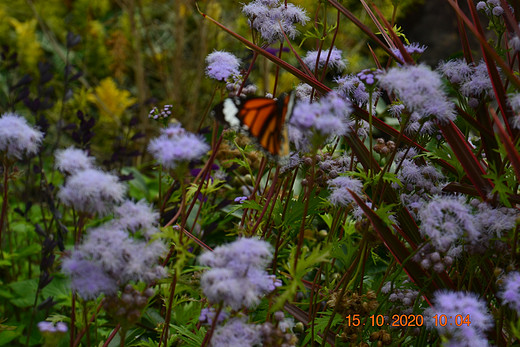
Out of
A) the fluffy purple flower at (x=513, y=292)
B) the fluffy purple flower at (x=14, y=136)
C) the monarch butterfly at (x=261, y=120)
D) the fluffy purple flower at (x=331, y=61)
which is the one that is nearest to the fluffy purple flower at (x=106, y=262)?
the fluffy purple flower at (x=14, y=136)

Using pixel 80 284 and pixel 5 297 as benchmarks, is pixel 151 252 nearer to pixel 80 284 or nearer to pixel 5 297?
pixel 80 284

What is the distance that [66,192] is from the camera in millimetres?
814

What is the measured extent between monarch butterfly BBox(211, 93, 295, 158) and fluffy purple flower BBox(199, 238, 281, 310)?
0.31m

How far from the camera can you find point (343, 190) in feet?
3.66

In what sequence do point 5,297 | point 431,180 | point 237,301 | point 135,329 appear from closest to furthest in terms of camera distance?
point 237,301 → point 431,180 → point 135,329 → point 5,297

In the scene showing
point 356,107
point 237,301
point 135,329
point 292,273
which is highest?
point 356,107

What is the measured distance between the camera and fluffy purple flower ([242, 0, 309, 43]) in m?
1.31

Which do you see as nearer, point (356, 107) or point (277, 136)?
point (277, 136)

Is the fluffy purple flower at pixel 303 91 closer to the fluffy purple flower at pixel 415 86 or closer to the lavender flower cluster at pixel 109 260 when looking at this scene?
the fluffy purple flower at pixel 415 86

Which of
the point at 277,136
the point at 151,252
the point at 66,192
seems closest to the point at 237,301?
the point at 151,252

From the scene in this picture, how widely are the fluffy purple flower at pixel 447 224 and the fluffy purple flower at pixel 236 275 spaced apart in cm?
32

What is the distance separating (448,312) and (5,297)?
1507 mm

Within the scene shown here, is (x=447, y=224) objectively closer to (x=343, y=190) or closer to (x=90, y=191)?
(x=343, y=190)

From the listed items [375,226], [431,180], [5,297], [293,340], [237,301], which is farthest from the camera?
[5,297]
